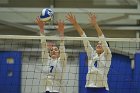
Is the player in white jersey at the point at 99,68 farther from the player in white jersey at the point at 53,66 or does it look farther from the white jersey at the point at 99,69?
the player in white jersey at the point at 53,66

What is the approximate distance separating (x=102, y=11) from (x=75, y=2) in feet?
2.77

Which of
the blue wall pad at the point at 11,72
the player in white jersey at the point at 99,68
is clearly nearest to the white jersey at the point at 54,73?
the player in white jersey at the point at 99,68

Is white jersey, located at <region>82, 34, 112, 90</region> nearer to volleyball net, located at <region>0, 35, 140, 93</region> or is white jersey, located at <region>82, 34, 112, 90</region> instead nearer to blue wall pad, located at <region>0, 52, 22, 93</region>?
volleyball net, located at <region>0, 35, 140, 93</region>

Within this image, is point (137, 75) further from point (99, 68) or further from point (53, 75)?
point (53, 75)

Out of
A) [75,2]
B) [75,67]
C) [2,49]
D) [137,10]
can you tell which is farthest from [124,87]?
[2,49]

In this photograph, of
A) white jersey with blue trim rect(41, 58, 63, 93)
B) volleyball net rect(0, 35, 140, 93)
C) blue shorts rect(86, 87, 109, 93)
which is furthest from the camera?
volleyball net rect(0, 35, 140, 93)

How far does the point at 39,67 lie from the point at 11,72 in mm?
654

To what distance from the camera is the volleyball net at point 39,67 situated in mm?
7934

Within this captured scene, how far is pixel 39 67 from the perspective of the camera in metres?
7.88

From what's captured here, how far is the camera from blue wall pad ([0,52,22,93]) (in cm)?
797

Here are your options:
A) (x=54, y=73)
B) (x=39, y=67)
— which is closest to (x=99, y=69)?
(x=54, y=73)

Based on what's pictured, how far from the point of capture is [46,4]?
27.3ft

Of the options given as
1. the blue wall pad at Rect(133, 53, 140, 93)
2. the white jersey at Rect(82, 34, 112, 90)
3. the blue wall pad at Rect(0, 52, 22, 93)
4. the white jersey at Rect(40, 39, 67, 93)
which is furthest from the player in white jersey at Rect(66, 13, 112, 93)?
the blue wall pad at Rect(0, 52, 22, 93)

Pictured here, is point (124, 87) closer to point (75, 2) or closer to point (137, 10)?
point (137, 10)
